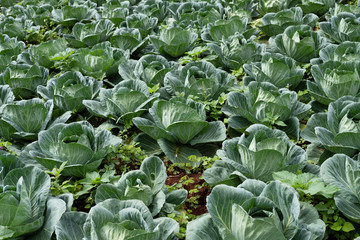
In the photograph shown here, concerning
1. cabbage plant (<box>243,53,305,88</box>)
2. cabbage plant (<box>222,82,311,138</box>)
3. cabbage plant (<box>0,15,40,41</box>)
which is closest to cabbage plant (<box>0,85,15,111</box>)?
cabbage plant (<box>222,82,311,138</box>)

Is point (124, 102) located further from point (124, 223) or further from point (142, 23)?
point (142, 23)

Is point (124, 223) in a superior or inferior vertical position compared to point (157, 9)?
superior

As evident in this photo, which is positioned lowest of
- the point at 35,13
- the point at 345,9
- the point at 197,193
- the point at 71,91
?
the point at 197,193

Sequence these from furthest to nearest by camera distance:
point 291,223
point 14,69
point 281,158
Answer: point 14,69 < point 281,158 < point 291,223

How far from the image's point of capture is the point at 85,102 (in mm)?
5145

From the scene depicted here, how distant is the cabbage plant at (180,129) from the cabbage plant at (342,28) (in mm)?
3135

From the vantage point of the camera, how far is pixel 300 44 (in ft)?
19.8

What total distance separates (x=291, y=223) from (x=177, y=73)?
10.7ft

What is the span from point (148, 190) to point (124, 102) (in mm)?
1743

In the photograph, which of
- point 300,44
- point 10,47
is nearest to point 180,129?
point 300,44

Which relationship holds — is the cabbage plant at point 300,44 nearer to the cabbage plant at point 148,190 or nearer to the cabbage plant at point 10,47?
the cabbage plant at point 148,190

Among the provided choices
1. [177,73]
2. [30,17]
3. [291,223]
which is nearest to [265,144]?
[291,223]

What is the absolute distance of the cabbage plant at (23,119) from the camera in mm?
4746

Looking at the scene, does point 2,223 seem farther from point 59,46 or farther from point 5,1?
point 5,1
